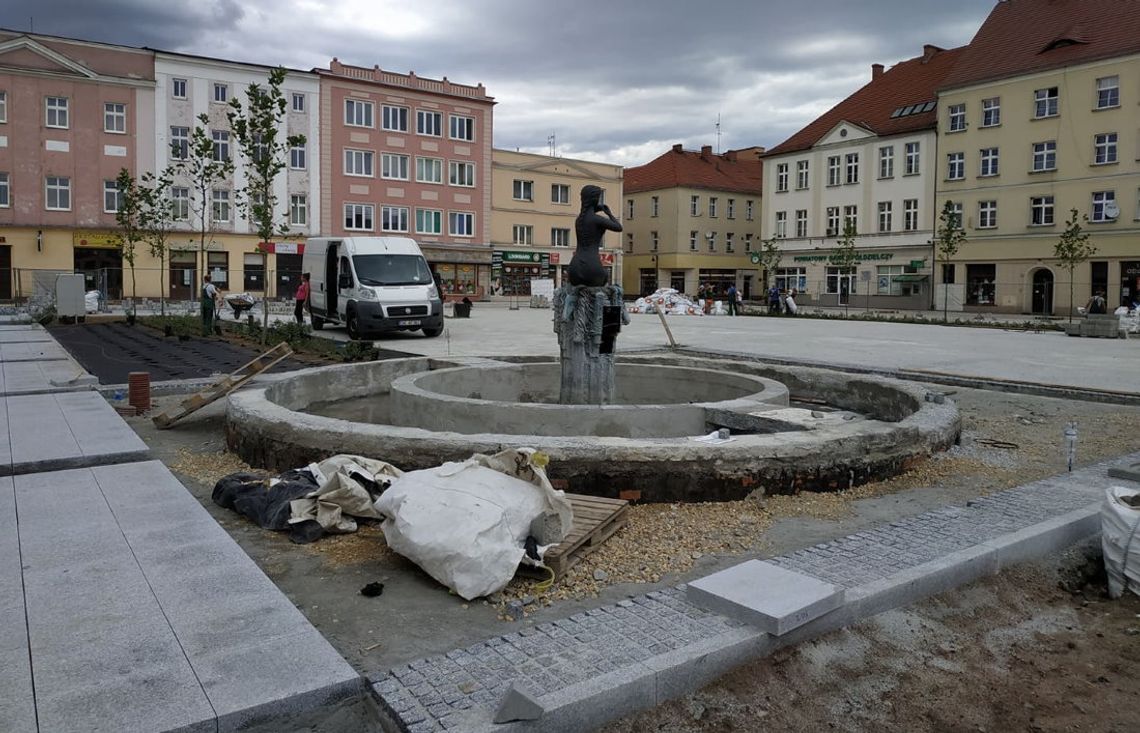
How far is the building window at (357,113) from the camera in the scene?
52.0 m

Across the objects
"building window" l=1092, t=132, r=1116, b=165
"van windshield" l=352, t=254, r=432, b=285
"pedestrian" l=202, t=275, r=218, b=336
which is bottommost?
"pedestrian" l=202, t=275, r=218, b=336

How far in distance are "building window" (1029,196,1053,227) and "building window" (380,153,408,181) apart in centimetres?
3604

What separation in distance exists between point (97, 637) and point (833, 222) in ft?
192

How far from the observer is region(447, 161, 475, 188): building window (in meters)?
56.2

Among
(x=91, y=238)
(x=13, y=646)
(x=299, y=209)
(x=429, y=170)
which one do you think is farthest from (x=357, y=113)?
(x=13, y=646)

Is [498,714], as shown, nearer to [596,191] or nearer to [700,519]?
[700,519]

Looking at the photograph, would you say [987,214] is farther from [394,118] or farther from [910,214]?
[394,118]

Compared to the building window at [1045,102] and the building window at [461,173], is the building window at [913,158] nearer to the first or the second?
the building window at [1045,102]

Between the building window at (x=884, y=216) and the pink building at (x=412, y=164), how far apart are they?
25.2 m

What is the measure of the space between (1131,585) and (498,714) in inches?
155

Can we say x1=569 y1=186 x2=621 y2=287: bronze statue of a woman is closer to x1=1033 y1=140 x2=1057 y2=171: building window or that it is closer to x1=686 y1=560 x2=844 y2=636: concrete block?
x1=686 y1=560 x2=844 y2=636: concrete block

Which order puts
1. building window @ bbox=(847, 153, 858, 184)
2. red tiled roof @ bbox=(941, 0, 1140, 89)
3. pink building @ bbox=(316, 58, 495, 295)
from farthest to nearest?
building window @ bbox=(847, 153, 858, 184), pink building @ bbox=(316, 58, 495, 295), red tiled roof @ bbox=(941, 0, 1140, 89)

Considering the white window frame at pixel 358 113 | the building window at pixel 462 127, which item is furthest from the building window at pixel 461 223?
the white window frame at pixel 358 113

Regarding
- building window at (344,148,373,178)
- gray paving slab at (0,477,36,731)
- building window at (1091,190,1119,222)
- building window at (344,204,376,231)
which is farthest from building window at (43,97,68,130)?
building window at (1091,190,1119,222)
